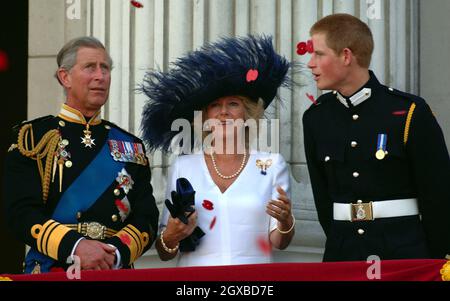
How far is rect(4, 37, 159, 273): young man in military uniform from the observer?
13.3 feet

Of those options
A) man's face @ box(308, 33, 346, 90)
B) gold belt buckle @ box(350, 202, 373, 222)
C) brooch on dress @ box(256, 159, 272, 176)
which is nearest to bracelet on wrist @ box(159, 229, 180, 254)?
brooch on dress @ box(256, 159, 272, 176)

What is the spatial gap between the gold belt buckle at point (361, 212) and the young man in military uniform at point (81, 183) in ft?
2.68

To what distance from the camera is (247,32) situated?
5359 millimetres

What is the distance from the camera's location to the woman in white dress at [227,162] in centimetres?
437

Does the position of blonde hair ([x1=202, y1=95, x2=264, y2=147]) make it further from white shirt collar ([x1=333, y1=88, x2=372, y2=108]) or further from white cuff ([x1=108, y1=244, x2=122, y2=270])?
white cuff ([x1=108, y1=244, x2=122, y2=270])

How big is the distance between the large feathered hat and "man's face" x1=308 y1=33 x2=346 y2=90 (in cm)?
43

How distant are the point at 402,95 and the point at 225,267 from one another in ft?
3.35

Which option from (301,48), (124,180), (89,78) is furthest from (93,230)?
(301,48)

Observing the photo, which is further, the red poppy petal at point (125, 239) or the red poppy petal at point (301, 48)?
the red poppy petal at point (301, 48)

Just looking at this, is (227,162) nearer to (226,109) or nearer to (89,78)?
(226,109)

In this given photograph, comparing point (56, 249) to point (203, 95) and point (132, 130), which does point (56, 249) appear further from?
point (132, 130)

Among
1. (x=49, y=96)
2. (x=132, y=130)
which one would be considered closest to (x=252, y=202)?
(x=132, y=130)

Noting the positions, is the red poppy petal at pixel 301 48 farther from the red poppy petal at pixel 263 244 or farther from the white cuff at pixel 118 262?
the white cuff at pixel 118 262

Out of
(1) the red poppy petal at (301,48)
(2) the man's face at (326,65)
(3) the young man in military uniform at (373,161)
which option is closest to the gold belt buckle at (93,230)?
(3) the young man in military uniform at (373,161)
